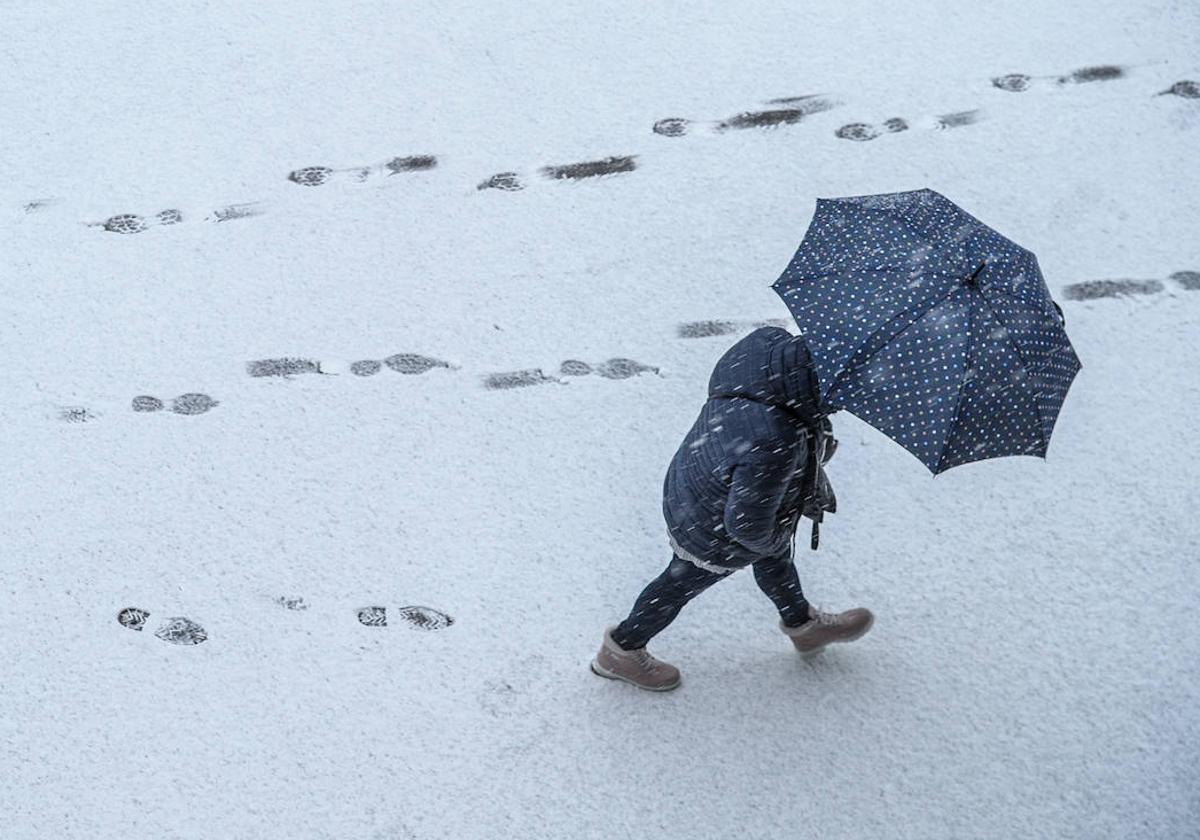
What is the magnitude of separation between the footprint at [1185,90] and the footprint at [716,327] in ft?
5.85

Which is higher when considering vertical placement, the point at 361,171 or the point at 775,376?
the point at 775,376

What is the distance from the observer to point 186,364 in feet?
13.4

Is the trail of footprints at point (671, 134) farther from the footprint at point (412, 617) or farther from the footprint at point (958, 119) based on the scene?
the footprint at point (412, 617)

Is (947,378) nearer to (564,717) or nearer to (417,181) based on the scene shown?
(564,717)

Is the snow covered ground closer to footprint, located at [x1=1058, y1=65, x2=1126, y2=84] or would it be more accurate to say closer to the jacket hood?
footprint, located at [x1=1058, y1=65, x2=1126, y2=84]

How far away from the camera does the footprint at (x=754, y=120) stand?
15.1ft

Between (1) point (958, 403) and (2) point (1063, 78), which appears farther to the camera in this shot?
(2) point (1063, 78)

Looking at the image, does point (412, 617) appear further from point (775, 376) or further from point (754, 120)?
point (754, 120)

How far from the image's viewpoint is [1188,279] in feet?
13.8

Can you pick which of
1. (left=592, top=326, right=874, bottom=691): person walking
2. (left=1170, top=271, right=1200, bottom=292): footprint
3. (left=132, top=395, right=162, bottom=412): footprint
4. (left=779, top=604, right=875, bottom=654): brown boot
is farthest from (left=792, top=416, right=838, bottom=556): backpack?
(left=132, top=395, right=162, bottom=412): footprint

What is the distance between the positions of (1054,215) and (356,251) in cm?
238

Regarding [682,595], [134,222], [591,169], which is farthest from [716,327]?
[134,222]

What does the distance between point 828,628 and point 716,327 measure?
1.14m

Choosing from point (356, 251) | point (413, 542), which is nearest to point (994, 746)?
point (413, 542)
